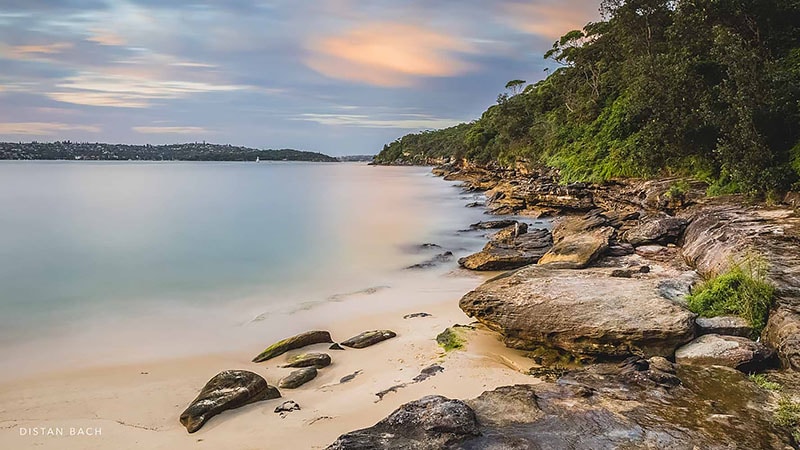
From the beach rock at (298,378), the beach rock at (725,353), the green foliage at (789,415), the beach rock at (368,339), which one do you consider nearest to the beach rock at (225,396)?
the beach rock at (298,378)

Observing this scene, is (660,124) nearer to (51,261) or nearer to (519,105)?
(51,261)

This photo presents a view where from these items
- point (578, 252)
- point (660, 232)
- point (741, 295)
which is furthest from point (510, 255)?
point (741, 295)

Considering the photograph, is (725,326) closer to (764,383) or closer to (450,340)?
(764,383)

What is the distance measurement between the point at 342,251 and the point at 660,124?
45.3ft

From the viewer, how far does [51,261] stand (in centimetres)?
1811

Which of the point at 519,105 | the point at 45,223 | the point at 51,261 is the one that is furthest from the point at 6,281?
the point at 519,105

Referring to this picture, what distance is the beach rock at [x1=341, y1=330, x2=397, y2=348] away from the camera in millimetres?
8633

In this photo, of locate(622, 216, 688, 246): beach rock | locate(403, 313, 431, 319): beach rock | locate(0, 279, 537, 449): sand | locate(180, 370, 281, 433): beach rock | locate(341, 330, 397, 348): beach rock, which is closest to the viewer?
locate(0, 279, 537, 449): sand

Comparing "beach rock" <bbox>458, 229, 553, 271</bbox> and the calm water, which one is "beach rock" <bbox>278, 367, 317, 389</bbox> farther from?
"beach rock" <bbox>458, 229, 553, 271</bbox>

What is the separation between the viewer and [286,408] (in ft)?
20.4

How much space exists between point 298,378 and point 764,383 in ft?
19.2

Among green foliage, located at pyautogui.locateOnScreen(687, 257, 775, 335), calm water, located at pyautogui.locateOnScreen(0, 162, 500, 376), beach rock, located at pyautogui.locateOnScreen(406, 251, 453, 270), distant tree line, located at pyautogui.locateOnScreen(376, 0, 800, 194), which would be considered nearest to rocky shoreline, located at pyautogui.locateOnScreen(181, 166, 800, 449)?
green foliage, located at pyautogui.locateOnScreen(687, 257, 775, 335)

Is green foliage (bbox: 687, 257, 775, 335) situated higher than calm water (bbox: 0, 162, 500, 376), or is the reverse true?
green foliage (bbox: 687, 257, 775, 335)

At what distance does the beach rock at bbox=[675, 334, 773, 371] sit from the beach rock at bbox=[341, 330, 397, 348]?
4.74 m
